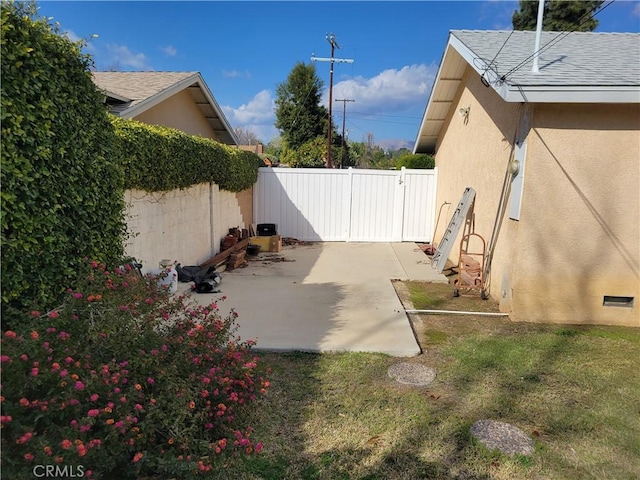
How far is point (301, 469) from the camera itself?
243 centimetres

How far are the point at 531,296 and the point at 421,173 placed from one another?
6.74 metres

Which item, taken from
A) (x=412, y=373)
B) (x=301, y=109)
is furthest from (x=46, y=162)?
(x=301, y=109)

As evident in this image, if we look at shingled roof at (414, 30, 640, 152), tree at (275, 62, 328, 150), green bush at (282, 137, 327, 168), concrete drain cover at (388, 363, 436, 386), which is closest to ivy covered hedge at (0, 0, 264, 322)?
concrete drain cover at (388, 363, 436, 386)

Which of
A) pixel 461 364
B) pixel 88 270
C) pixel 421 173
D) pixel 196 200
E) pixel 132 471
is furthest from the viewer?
pixel 421 173

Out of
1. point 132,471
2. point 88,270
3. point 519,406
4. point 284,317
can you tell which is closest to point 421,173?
point 284,317

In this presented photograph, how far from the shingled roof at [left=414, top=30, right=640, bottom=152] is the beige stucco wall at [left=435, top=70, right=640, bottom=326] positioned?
0.29 metres

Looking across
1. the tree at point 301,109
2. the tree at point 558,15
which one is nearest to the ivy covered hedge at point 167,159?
the tree at point 558,15

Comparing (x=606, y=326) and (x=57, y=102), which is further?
(x=606, y=326)

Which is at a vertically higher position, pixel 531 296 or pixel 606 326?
pixel 531 296

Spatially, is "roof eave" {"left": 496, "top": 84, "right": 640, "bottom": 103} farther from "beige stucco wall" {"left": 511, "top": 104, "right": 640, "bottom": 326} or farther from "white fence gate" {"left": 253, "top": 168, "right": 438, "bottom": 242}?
"white fence gate" {"left": 253, "top": 168, "right": 438, "bottom": 242}

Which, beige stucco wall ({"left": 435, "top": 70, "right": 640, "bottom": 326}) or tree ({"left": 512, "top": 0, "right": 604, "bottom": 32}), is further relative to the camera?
tree ({"left": 512, "top": 0, "right": 604, "bottom": 32})

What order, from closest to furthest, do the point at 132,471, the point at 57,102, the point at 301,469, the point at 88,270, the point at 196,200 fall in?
1. the point at 132,471
2. the point at 301,469
3. the point at 57,102
4. the point at 88,270
5. the point at 196,200

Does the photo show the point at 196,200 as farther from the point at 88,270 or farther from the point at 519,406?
the point at 519,406

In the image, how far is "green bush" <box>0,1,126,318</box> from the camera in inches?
93.4
